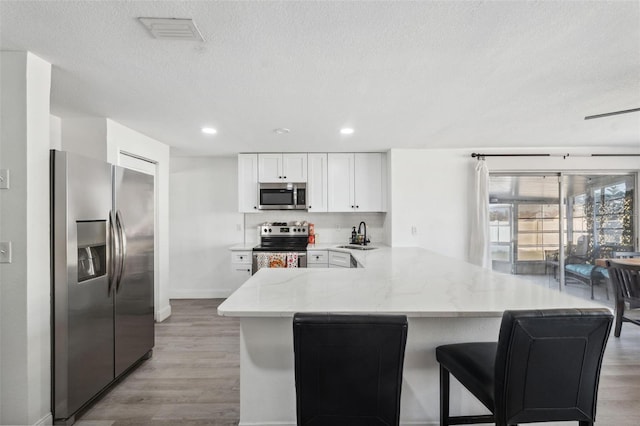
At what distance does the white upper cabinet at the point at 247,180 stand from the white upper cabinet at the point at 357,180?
3.56 ft

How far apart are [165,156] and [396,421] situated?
412 cm

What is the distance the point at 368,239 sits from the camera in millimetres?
5043

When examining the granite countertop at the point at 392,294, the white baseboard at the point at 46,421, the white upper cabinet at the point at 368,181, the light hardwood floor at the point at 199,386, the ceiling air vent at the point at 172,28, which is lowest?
the light hardwood floor at the point at 199,386

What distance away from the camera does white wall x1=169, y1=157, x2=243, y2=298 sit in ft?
17.2

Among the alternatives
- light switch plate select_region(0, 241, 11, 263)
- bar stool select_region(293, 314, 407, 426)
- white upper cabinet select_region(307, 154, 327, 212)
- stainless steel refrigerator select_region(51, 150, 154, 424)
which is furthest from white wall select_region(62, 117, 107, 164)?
bar stool select_region(293, 314, 407, 426)

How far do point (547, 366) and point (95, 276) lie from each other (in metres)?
2.68

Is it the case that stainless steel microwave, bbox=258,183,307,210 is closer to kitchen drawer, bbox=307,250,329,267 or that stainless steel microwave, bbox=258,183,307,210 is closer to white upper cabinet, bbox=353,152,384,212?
kitchen drawer, bbox=307,250,329,267

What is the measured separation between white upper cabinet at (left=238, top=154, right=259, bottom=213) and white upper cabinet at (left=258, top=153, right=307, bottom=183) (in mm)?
89

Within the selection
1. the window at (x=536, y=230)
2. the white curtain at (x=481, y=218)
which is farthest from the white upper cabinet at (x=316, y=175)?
the window at (x=536, y=230)

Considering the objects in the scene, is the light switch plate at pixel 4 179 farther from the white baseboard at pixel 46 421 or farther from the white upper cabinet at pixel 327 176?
the white upper cabinet at pixel 327 176

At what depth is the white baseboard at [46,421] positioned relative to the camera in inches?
75.8

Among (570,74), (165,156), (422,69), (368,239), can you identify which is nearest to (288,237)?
(368,239)

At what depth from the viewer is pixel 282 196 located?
4.79 metres

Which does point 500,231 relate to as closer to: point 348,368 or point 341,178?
point 341,178
